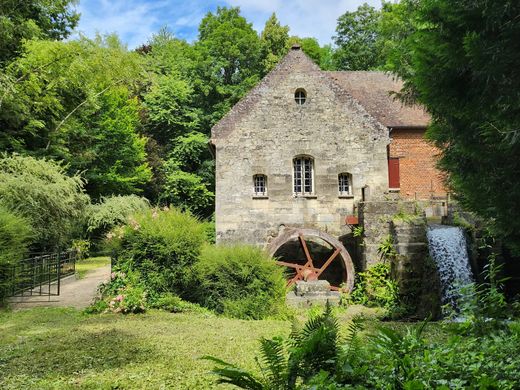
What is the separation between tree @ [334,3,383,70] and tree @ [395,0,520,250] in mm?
25303

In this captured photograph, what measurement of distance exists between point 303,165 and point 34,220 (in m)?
9.01

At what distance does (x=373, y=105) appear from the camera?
19188 millimetres

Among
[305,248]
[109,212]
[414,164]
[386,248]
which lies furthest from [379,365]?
[109,212]

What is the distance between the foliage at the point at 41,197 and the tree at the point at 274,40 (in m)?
17.9

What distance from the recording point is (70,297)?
11.2m

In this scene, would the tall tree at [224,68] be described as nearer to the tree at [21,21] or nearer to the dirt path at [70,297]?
the tree at [21,21]

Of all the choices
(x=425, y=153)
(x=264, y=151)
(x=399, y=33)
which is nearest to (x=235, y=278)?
(x=264, y=151)

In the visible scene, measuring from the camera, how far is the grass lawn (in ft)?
15.4

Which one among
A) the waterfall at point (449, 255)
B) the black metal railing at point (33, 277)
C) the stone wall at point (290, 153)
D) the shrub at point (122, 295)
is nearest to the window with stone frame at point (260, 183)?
the stone wall at point (290, 153)

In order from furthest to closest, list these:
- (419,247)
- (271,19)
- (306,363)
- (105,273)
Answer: (271,19) < (105,273) < (419,247) < (306,363)

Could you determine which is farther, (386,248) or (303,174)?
(303,174)

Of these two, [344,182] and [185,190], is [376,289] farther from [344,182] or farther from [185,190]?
[185,190]

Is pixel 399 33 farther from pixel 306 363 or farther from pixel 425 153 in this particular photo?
pixel 306 363

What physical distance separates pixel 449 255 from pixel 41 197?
12.6 m
